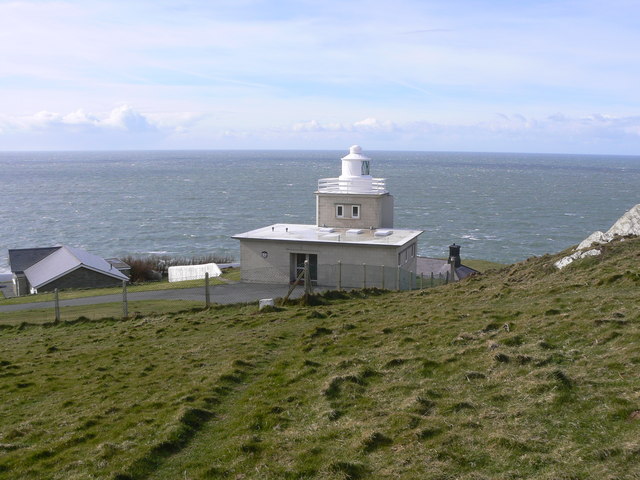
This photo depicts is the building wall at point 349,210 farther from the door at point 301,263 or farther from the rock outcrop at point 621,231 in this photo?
the rock outcrop at point 621,231

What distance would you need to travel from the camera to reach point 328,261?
33.0 metres

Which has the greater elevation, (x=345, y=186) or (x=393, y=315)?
(x=345, y=186)

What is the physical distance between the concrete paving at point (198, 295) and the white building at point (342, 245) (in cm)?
181

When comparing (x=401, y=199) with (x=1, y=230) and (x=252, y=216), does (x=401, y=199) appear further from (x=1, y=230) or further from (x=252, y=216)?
Result: (x=1, y=230)

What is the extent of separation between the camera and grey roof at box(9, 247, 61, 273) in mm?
46566

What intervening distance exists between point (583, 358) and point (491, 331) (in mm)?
3122

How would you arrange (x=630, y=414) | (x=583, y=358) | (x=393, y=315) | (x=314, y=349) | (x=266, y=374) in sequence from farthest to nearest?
(x=393, y=315)
(x=314, y=349)
(x=266, y=374)
(x=583, y=358)
(x=630, y=414)

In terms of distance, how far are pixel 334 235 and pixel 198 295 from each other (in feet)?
29.5

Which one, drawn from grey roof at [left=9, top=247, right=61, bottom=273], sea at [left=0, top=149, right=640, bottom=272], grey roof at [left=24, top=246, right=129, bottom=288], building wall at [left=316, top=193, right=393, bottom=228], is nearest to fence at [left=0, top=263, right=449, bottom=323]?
building wall at [left=316, top=193, right=393, bottom=228]

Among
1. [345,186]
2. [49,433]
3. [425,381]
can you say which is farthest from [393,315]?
[345,186]

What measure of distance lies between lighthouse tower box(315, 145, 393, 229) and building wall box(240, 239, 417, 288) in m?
3.67

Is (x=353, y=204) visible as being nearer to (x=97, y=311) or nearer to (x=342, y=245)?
(x=342, y=245)

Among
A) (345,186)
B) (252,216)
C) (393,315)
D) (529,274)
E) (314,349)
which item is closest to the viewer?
(314,349)

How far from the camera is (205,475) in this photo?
840 cm
